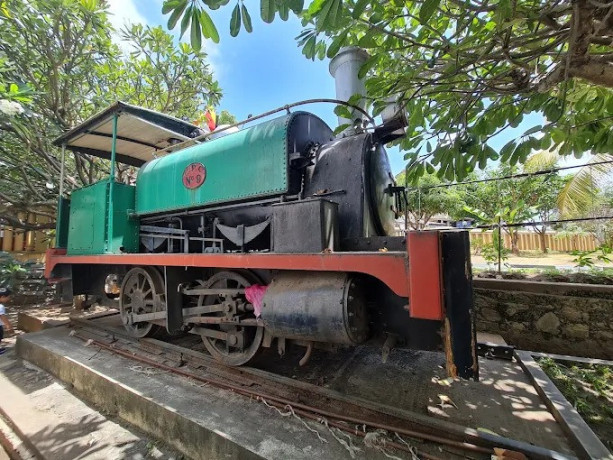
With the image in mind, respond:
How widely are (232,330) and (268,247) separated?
3.05ft

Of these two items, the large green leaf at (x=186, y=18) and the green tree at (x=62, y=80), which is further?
the green tree at (x=62, y=80)

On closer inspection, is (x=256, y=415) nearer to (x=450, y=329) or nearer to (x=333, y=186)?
(x=450, y=329)

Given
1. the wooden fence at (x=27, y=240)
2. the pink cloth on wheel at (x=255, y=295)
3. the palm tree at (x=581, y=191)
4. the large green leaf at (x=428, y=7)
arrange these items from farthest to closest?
1. the wooden fence at (x=27, y=240)
2. the palm tree at (x=581, y=191)
3. the pink cloth on wheel at (x=255, y=295)
4. the large green leaf at (x=428, y=7)

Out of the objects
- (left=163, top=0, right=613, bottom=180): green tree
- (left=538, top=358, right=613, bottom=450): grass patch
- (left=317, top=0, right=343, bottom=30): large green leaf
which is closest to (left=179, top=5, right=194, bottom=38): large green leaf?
(left=163, top=0, right=613, bottom=180): green tree

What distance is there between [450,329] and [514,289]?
3.20m

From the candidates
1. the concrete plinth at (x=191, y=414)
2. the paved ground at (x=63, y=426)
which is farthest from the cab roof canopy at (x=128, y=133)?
the paved ground at (x=63, y=426)

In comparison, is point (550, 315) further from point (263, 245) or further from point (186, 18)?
point (186, 18)

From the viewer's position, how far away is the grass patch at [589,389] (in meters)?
2.34


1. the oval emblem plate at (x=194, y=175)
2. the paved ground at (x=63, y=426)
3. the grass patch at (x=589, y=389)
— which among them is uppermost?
the oval emblem plate at (x=194, y=175)

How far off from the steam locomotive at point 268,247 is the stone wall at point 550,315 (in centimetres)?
215

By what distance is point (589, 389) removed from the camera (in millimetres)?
2828

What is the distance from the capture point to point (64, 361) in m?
3.53

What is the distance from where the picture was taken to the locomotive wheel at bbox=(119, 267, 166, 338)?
3.83 meters

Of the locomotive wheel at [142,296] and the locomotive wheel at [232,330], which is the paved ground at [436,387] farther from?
the locomotive wheel at [142,296]
